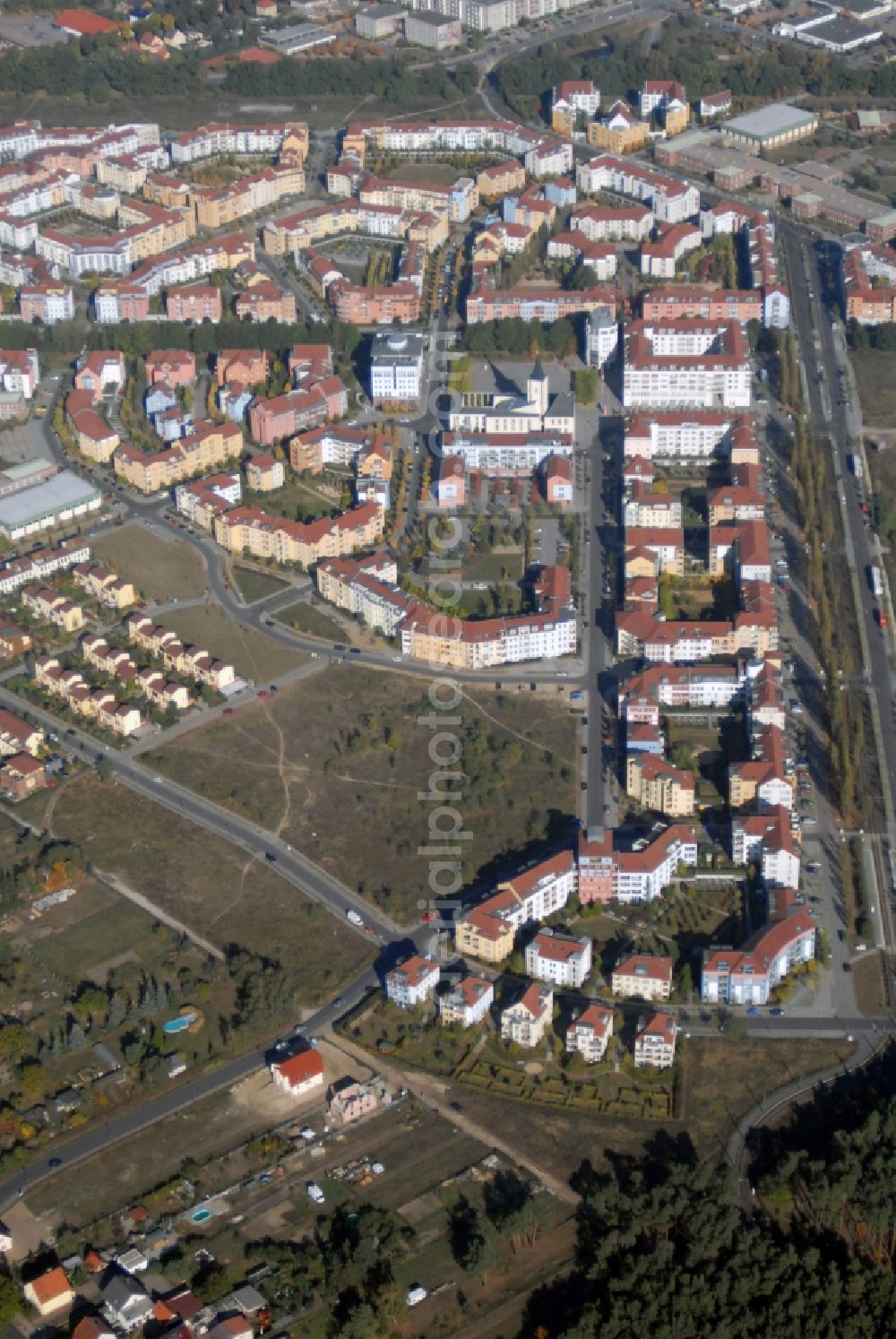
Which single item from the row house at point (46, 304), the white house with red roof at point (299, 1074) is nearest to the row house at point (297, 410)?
the row house at point (46, 304)

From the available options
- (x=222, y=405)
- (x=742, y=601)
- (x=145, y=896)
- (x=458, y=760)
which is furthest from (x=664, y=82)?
(x=145, y=896)

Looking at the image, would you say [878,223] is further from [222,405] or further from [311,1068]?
[311,1068]

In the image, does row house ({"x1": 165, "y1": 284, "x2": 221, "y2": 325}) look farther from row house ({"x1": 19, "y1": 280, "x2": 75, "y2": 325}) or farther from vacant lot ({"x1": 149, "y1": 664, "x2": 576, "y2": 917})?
vacant lot ({"x1": 149, "y1": 664, "x2": 576, "y2": 917})

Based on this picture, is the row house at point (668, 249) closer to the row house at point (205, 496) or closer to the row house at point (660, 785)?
the row house at point (205, 496)

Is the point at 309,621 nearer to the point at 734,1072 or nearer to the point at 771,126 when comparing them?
the point at 734,1072

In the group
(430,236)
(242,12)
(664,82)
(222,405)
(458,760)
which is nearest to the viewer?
(458,760)

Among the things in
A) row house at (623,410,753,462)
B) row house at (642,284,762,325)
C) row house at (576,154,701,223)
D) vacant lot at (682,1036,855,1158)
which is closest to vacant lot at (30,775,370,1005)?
vacant lot at (682,1036,855,1158)

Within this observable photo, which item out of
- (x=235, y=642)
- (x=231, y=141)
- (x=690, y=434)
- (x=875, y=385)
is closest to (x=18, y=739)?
(x=235, y=642)
